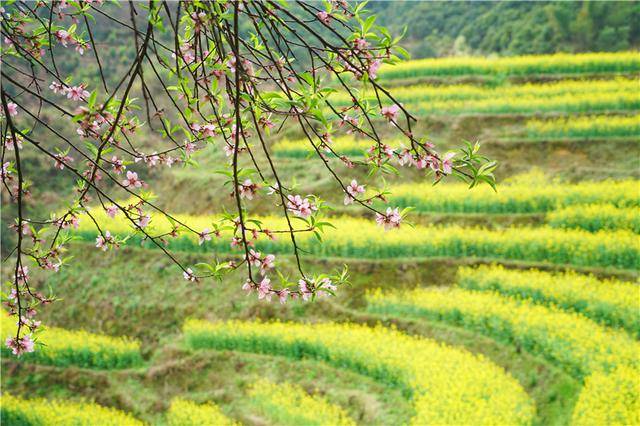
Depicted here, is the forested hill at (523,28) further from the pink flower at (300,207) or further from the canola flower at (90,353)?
the pink flower at (300,207)

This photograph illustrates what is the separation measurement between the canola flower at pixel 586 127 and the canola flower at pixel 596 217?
2724mm

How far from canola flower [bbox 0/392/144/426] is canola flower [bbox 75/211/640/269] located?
2992 mm

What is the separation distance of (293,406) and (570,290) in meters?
4.49

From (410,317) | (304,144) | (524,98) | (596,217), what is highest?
(524,98)

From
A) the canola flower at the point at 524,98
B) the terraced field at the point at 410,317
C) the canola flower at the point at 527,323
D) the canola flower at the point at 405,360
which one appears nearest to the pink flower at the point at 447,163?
the terraced field at the point at 410,317

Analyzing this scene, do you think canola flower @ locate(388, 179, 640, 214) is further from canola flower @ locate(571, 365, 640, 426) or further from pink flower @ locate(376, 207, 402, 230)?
pink flower @ locate(376, 207, 402, 230)

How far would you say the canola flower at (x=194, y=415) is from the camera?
8.48m

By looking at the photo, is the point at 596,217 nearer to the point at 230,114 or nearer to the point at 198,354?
the point at 198,354

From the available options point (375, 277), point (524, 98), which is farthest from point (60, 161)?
point (524, 98)

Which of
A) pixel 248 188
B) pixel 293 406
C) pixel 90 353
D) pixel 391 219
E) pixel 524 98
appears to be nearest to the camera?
pixel 248 188

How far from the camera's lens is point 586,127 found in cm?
1342

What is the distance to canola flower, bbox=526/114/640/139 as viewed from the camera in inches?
520

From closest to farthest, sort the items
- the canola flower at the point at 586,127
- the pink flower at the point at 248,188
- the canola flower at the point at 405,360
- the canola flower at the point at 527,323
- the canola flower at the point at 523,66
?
the pink flower at the point at 248,188, the canola flower at the point at 405,360, the canola flower at the point at 527,323, the canola flower at the point at 586,127, the canola flower at the point at 523,66

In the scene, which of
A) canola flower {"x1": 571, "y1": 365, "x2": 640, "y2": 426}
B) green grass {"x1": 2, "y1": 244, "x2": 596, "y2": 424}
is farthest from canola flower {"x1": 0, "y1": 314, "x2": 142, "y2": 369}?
canola flower {"x1": 571, "y1": 365, "x2": 640, "y2": 426}
